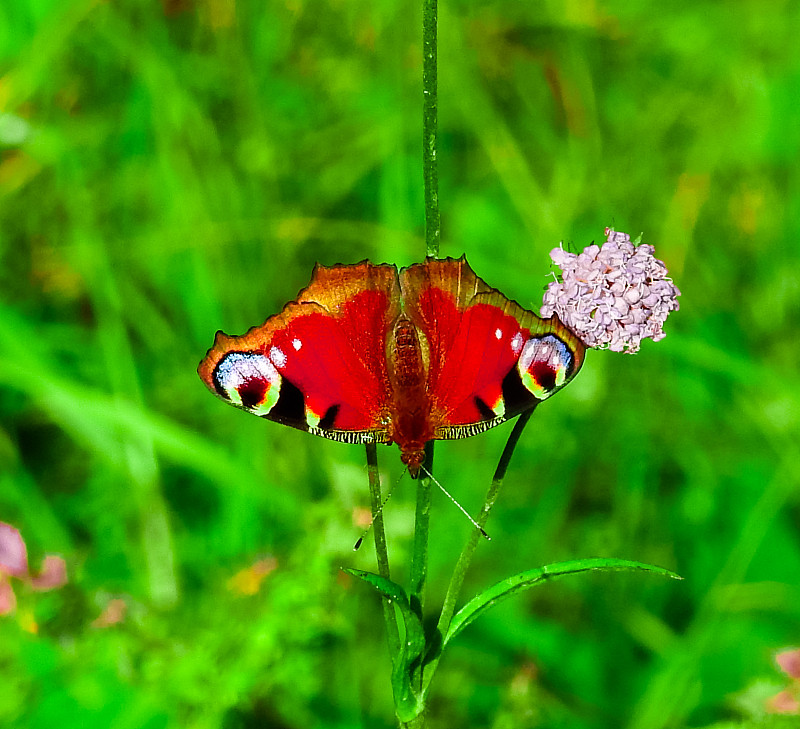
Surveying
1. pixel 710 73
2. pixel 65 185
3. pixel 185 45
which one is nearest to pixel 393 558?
pixel 65 185

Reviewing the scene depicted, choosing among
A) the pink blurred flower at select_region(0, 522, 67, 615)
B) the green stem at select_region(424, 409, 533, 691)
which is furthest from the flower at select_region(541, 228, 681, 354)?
the pink blurred flower at select_region(0, 522, 67, 615)

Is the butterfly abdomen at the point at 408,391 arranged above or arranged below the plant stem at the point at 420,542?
above

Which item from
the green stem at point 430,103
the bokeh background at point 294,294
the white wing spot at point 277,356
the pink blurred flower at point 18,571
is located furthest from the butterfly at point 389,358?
the pink blurred flower at point 18,571

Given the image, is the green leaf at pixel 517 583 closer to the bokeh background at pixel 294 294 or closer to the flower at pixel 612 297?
the flower at pixel 612 297

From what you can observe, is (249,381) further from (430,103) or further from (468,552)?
(430,103)

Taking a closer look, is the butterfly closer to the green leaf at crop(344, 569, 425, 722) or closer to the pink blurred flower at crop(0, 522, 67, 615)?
the green leaf at crop(344, 569, 425, 722)

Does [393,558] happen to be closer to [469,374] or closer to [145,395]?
[469,374]
